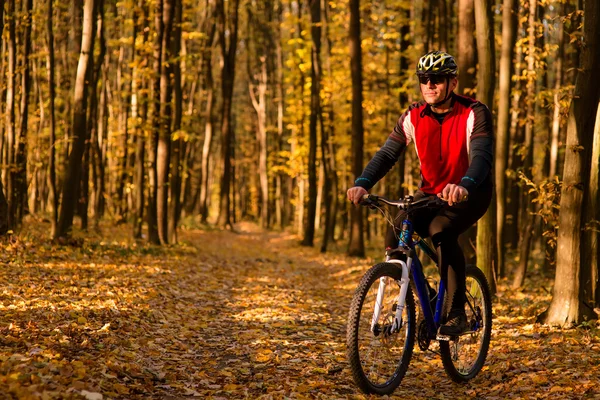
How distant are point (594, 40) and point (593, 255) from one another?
2.68 m

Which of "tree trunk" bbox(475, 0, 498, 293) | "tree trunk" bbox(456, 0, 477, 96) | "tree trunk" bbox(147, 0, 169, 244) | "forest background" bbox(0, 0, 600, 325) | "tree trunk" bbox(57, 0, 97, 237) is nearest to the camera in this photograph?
"forest background" bbox(0, 0, 600, 325)

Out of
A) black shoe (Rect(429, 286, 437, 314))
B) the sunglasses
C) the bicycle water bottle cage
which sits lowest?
black shoe (Rect(429, 286, 437, 314))

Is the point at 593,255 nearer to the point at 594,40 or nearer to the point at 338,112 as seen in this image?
the point at 594,40

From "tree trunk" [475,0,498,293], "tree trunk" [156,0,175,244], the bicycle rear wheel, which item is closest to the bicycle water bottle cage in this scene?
the bicycle rear wheel

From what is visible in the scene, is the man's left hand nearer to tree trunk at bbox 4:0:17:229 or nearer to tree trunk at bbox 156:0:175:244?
tree trunk at bbox 4:0:17:229

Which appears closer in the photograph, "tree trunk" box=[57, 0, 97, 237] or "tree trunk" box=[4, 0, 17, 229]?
"tree trunk" box=[57, 0, 97, 237]

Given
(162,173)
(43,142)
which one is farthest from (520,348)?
(43,142)

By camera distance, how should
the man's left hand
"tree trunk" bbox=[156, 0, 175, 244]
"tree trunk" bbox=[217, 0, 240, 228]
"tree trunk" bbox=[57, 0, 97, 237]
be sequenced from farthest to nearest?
"tree trunk" bbox=[217, 0, 240, 228] → "tree trunk" bbox=[156, 0, 175, 244] → "tree trunk" bbox=[57, 0, 97, 237] → the man's left hand

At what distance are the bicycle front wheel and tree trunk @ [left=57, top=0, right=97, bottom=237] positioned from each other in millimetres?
10048

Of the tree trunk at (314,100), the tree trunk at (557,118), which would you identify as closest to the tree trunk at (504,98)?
the tree trunk at (557,118)

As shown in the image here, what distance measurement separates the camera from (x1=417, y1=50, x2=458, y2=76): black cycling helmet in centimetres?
495

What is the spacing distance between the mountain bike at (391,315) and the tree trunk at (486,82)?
4.50 meters

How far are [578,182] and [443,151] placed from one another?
320 centimetres

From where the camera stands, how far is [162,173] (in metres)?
17.3
